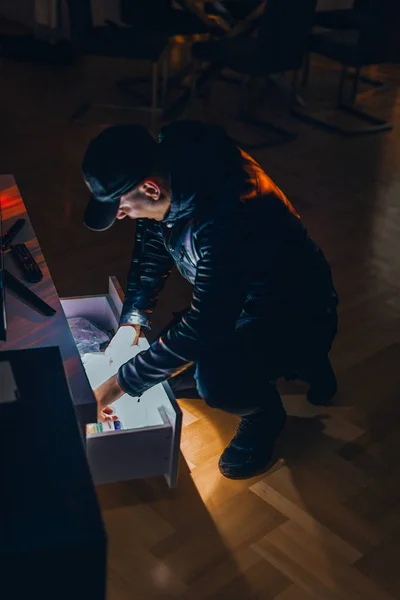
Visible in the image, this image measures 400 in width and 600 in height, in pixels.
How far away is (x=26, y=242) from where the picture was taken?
7.27ft

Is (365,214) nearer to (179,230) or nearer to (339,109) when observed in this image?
(339,109)

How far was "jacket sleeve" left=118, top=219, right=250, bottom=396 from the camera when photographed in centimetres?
186

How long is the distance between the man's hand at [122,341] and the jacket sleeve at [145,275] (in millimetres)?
21

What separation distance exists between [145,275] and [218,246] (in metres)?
0.45

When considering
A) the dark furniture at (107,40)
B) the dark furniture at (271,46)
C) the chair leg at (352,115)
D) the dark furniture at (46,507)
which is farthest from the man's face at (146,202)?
the chair leg at (352,115)

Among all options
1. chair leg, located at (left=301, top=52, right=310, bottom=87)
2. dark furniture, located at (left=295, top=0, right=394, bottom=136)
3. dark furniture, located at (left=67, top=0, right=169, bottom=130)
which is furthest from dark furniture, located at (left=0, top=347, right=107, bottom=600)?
chair leg, located at (left=301, top=52, right=310, bottom=87)

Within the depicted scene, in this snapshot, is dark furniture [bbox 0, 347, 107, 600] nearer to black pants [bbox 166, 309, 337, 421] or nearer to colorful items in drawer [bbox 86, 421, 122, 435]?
colorful items in drawer [bbox 86, 421, 122, 435]

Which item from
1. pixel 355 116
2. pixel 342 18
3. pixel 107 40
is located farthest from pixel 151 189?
pixel 342 18

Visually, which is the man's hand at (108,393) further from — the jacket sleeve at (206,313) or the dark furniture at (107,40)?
the dark furniture at (107,40)

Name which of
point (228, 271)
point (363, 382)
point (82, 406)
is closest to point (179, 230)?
point (228, 271)

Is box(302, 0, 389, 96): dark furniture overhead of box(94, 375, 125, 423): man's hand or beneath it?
beneath

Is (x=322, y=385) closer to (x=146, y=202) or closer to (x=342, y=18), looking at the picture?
(x=146, y=202)

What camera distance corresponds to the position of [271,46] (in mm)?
4238

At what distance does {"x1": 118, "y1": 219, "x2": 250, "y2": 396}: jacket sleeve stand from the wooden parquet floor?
0.37 metres
